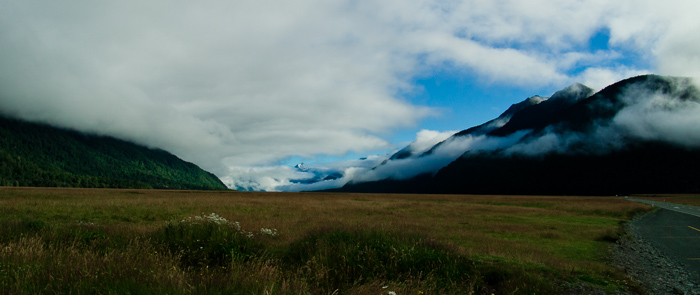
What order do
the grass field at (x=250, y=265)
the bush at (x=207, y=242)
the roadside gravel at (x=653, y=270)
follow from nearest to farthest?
1. the grass field at (x=250, y=265)
2. the bush at (x=207, y=242)
3. the roadside gravel at (x=653, y=270)

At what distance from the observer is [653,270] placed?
37.8 feet

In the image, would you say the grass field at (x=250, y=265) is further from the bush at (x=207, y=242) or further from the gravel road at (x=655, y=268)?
the gravel road at (x=655, y=268)

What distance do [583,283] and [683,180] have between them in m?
238

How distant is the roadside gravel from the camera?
9312mm

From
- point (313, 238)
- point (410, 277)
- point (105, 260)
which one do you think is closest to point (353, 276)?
point (410, 277)

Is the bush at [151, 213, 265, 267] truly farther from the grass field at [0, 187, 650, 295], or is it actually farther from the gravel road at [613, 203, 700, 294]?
the gravel road at [613, 203, 700, 294]

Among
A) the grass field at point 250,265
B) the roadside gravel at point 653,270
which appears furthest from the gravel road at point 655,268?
the grass field at point 250,265

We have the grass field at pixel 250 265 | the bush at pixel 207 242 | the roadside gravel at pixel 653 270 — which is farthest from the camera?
the roadside gravel at pixel 653 270

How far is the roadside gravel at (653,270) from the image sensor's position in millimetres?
9312

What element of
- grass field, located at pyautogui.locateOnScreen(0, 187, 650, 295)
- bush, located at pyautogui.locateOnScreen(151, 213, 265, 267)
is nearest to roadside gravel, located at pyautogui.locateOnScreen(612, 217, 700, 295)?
grass field, located at pyautogui.locateOnScreen(0, 187, 650, 295)

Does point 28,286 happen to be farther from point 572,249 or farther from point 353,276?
point 572,249

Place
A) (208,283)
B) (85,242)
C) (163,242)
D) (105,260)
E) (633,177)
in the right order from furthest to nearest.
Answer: (633,177)
(163,242)
(85,242)
(105,260)
(208,283)

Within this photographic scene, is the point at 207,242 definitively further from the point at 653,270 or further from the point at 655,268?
the point at 655,268

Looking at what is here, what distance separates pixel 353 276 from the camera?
7523 mm
